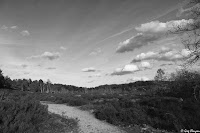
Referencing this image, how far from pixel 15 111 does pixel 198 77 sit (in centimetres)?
1513

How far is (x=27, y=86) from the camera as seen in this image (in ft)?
365

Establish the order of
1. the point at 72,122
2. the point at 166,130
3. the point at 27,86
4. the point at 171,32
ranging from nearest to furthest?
the point at 166,130 → the point at 171,32 → the point at 72,122 → the point at 27,86

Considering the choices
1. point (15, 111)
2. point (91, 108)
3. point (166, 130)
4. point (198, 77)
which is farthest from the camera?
point (91, 108)

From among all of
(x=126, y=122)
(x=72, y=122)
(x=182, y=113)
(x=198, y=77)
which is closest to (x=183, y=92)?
(x=198, y=77)

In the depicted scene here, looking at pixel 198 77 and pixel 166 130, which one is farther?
pixel 198 77

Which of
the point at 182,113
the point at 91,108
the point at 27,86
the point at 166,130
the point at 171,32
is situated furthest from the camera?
the point at 27,86

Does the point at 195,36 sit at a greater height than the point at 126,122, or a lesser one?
greater

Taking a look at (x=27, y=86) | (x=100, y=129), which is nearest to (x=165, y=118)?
(x=100, y=129)

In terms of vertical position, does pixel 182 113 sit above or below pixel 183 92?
below

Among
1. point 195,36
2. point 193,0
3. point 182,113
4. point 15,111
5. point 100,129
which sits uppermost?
point 193,0

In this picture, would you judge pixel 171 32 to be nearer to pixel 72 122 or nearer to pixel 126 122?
pixel 126 122

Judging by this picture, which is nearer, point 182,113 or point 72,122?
point 182,113

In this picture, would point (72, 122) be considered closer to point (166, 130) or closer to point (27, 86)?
point (166, 130)

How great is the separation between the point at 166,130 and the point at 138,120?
2403 mm
